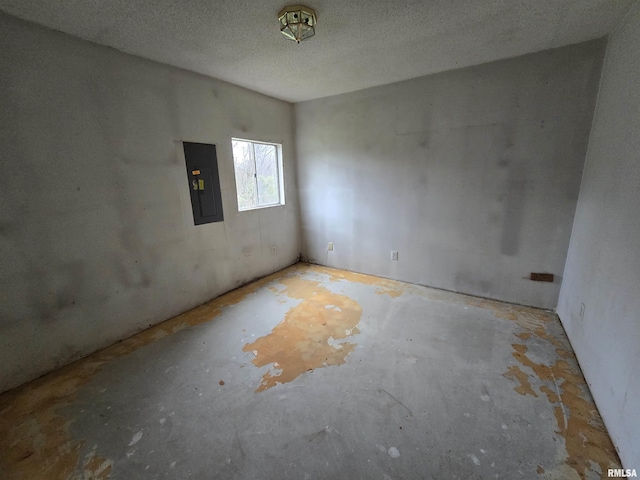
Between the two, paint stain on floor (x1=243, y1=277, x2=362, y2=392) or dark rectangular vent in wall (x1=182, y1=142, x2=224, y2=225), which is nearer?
paint stain on floor (x1=243, y1=277, x2=362, y2=392)

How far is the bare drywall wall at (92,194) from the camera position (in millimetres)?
1751

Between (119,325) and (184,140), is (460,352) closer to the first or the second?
(119,325)

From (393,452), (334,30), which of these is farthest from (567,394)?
(334,30)

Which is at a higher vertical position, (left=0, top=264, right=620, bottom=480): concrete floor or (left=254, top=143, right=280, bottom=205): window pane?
(left=254, top=143, right=280, bottom=205): window pane

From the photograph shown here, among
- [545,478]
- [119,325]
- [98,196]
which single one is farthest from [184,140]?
[545,478]

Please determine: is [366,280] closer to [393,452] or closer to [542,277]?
[542,277]

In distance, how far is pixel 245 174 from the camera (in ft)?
11.1

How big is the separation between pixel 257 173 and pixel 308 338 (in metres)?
2.30

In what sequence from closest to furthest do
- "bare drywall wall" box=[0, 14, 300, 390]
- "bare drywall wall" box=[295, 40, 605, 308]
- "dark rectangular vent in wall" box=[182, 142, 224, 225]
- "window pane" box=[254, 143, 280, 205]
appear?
"bare drywall wall" box=[0, 14, 300, 390] < "bare drywall wall" box=[295, 40, 605, 308] < "dark rectangular vent in wall" box=[182, 142, 224, 225] < "window pane" box=[254, 143, 280, 205]

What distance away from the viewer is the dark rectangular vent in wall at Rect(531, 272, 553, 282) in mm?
2611

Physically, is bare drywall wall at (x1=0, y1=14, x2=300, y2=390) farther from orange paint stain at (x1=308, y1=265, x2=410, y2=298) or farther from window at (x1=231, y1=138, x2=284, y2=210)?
orange paint stain at (x1=308, y1=265, x2=410, y2=298)

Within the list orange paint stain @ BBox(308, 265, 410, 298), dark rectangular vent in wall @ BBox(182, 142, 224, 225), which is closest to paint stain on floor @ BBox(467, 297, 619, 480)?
orange paint stain @ BBox(308, 265, 410, 298)

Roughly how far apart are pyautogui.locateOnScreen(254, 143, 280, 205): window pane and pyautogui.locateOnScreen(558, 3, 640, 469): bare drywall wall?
335cm

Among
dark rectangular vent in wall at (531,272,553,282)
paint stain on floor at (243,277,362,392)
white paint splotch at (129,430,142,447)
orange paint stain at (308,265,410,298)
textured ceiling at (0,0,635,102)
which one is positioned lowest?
white paint splotch at (129,430,142,447)
